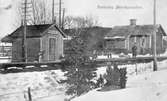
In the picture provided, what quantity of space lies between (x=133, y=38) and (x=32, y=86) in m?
23.4

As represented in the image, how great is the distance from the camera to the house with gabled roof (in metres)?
35.0

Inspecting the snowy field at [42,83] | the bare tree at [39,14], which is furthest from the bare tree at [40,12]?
the snowy field at [42,83]

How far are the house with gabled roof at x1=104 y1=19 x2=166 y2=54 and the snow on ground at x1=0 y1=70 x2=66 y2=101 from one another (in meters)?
18.8

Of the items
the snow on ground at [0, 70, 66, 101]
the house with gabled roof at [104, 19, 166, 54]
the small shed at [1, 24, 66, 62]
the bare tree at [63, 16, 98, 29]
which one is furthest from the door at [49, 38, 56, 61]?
the bare tree at [63, 16, 98, 29]

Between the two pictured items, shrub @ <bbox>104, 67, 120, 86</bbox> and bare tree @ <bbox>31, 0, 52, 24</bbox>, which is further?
bare tree @ <bbox>31, 0, 52, 24</bbox>

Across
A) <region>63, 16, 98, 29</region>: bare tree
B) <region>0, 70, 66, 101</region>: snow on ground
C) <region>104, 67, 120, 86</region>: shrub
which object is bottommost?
<region>0, 70, 66, 101</region>: snow on ground

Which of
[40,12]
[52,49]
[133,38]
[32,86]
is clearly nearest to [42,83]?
[32,86]

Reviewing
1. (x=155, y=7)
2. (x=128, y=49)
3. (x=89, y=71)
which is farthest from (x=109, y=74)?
(x=128, y=49)

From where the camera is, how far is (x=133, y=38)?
36.8 meters

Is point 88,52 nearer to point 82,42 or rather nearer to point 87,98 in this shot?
point 82,42

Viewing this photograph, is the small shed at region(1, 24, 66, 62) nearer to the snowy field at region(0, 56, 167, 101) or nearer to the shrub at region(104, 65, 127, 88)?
the snowy field at region(0, 56, 167, 101)

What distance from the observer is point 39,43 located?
22.7m

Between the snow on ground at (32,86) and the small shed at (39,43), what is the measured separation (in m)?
5.71

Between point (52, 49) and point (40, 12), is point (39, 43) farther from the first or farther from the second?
point (40, 12)
